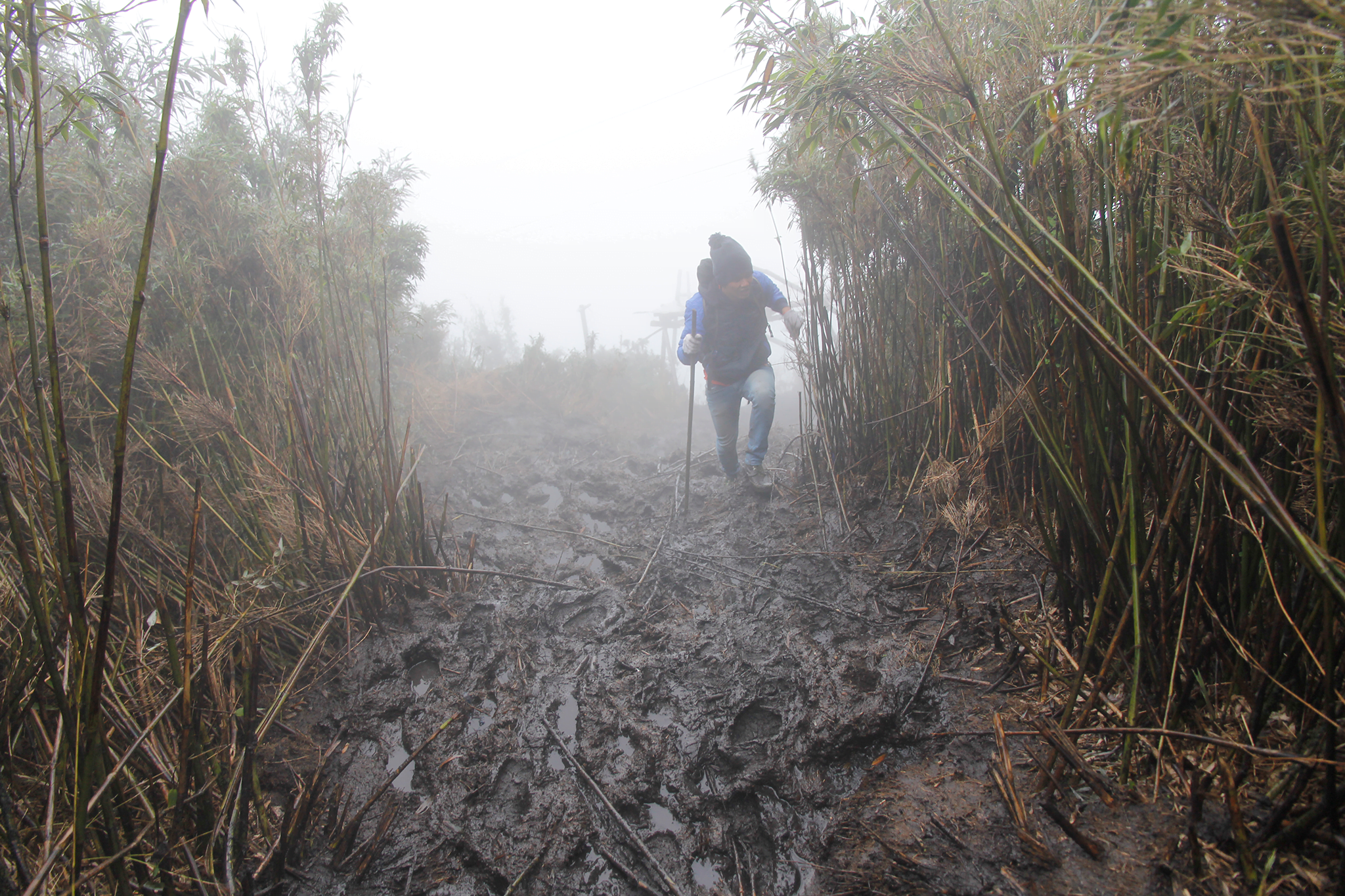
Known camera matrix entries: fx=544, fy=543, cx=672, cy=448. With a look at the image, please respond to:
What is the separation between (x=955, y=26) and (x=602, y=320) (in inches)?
2134

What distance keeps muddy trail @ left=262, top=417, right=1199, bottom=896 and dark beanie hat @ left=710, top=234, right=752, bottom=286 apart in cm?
174

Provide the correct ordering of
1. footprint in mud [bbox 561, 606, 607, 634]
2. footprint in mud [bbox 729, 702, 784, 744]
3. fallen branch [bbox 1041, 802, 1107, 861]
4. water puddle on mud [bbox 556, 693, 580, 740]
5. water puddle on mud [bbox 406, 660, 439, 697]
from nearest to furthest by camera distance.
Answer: fallen branch [bbox 1041, 802, 1107, 861], footprint in mud [bbox 729, 702, 784, 744], water puddle on mud [bbox 556, 693, 580, 740], water puddle on mud [bbox 406, 660, 439, 697], footprint in mud [bbox 561, 606, 607, 634]

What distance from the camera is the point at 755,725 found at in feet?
5.54

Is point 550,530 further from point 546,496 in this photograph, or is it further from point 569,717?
point 569,717

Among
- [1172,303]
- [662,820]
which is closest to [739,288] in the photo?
[1172,303]

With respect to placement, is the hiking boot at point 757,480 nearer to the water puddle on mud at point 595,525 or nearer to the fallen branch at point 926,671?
the water puddle on mud at point 595,525

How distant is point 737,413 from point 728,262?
3.44ft

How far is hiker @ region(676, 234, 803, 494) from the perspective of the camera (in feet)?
11.8

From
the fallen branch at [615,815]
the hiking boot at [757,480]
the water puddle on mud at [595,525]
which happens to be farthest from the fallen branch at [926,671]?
the water puddle on mud at [595,525]

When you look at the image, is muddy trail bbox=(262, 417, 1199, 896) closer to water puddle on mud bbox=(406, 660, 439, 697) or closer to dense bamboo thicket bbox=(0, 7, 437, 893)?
water puddle on mud bbox=(406, 660, 439, 697)

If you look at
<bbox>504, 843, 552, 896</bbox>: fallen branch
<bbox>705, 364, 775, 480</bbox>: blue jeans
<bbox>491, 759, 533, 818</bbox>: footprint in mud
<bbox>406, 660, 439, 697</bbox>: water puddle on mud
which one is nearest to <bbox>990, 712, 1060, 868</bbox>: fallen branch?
<bbox>504, 843, 552, 896</bbox>: fallen branch

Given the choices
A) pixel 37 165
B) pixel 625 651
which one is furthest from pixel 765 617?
pixel 37 165

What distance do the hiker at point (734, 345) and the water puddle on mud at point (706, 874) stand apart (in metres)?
2.39

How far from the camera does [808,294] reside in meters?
3.12
